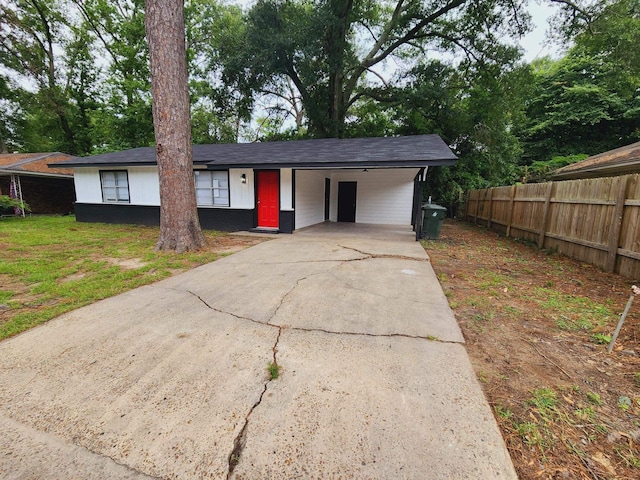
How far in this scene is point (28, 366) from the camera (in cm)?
225

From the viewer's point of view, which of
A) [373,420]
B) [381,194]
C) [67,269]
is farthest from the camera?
[381,194]

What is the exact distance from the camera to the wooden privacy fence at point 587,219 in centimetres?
442

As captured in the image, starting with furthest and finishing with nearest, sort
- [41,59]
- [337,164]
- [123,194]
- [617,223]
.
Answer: [41,59]
[123,194]
[337,164]
[617,223]

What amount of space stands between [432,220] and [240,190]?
253 inches

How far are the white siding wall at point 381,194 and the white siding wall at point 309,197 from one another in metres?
1.40

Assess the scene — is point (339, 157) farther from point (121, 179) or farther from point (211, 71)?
point (211, 71)

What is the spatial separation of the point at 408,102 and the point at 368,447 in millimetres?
15837

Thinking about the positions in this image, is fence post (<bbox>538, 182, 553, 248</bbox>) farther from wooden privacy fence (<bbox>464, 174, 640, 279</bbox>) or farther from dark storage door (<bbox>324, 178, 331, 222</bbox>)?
dark storage door (<bbox>324, 178, 331, 222</bbox>)

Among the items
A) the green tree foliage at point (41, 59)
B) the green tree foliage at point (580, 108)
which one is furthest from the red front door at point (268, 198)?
the green tree foliage at point (41, 59)

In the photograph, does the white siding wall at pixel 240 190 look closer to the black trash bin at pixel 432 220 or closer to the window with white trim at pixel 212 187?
the window with white trim at pixel 212 187

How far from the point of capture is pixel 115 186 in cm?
1121

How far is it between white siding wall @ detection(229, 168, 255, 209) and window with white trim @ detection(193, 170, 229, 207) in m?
0.21

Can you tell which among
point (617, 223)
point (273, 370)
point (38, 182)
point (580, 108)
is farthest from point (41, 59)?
point (580, 108)

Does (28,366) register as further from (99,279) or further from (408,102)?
(408,102)
